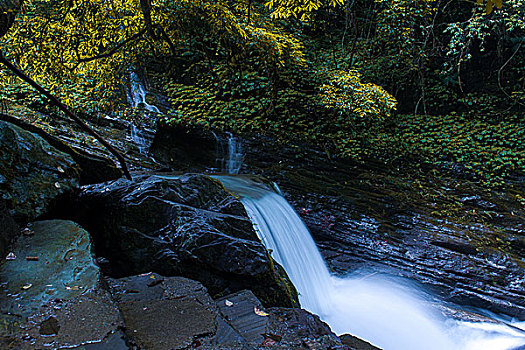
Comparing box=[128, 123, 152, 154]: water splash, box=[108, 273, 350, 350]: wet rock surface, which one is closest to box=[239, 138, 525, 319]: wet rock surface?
box=[128, 123, 152, 154]: water splash

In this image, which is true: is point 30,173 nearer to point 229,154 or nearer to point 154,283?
point 154,283

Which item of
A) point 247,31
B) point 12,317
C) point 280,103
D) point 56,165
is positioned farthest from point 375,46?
point 12,317

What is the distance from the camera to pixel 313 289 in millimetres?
4590

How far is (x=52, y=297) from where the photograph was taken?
167cm

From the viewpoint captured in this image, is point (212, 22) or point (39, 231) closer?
point (39, 231)

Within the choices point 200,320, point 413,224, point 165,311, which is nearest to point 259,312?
point 200,320

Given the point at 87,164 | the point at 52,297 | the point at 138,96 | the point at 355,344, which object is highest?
the point at 138,96

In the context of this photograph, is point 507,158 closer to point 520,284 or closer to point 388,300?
point 520,284

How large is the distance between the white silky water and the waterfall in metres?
2.35

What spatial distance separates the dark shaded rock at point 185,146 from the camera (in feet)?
25.3

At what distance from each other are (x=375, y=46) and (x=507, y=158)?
5.77 metres

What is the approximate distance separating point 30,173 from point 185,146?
18.3ft

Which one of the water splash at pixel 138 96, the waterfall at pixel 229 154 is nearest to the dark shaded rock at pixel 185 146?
the waterfall at pixel 229 154

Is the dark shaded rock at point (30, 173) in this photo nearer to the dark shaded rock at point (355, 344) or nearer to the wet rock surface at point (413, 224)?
the dark shaded rock at point (355, 344)
